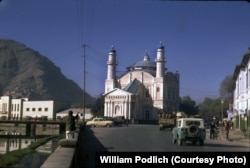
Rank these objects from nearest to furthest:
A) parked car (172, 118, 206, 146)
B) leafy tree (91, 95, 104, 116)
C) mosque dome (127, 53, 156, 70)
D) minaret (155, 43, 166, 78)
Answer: parked car (172, 118, 206, 146) → leafy tree (91, 95, 104, 116) → minaret (155, 43, 166, 78) → mosque dome (127, 53, 156, 70)

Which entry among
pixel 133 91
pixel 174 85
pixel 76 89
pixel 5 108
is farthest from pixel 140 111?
pixel 76 89

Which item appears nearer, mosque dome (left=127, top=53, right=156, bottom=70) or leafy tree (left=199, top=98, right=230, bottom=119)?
leafy tree (left=199, top=98, right=230, bottom=119)

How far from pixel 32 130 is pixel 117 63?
189 feet

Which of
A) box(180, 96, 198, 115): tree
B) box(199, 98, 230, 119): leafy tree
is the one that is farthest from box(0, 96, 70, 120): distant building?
box(180, 96, 198, 115): tree

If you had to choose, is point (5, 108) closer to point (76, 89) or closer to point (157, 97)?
point (157, 97)

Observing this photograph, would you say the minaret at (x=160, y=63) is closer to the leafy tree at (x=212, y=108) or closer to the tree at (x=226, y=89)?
the leafy tree at (x=212, y=108)

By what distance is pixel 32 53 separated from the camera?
135750mm

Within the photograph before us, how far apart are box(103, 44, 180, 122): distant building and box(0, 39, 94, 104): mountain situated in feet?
95.9

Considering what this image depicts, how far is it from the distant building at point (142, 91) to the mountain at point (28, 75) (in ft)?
95.9

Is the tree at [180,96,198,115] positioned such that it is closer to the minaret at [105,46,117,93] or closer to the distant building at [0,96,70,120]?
Answer: the minaret at [105,46,117,93]

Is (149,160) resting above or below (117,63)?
below

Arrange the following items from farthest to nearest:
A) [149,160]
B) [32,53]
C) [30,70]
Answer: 1. [30,70]
2. [32,53]
3. [149,160]

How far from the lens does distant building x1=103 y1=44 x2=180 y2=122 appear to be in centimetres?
10425

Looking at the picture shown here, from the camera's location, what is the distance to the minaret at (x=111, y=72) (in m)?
117
